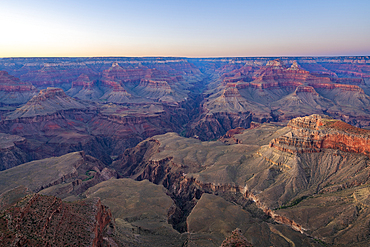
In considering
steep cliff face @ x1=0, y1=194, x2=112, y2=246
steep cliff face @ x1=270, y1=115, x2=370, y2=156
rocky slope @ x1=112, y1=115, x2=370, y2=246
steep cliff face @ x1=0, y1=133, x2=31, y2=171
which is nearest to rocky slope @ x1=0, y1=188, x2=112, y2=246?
steep cliff face @ x1=0, y1=194, x2=112, y2=246

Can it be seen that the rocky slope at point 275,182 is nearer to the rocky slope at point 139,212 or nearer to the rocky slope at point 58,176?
the rocky slope at point 139,212

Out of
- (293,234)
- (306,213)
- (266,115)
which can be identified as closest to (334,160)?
(306,213)

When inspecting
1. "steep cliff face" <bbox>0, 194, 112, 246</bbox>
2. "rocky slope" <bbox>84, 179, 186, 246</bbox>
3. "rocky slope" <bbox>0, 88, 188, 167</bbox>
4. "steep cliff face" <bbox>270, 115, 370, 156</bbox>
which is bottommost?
"rocky slope" <bbox>0, 88, 188, 167</bbox>

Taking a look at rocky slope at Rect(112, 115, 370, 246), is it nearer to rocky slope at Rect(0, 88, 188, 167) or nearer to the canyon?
the canyon

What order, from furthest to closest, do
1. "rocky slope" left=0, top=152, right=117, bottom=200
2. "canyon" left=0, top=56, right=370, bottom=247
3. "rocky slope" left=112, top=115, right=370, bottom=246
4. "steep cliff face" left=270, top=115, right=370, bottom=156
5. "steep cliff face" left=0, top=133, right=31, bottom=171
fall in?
"steep cliff face" left=0, top=133, right=31, bottom=171 → "rocky slope" left=0, top=152, right=117, bottom=200 → "steep cliff face" left=270, top=115, right=370, bottom=156 → "rocky slope" left=112, top=115, right=370, bottom=246 → "canyon" left=0, top=56, right=370, bottom=247

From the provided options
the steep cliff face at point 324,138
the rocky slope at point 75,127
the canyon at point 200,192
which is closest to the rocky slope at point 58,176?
the canyon at point 200,192

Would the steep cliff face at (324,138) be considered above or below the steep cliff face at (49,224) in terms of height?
below

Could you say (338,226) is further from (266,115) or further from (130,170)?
(266,115)

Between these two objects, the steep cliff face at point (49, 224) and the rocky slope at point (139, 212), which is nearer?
the steep cliff face at point (49, 224)

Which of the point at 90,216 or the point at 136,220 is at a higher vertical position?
the point at 90,216
